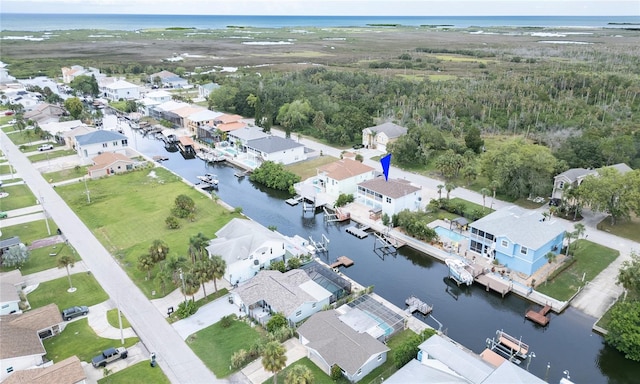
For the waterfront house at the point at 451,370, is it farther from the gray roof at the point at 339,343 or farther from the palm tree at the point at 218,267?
the palm tree at the point at 218,267

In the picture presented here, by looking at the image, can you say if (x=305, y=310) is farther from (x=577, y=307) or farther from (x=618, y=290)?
(x=618, y=290)

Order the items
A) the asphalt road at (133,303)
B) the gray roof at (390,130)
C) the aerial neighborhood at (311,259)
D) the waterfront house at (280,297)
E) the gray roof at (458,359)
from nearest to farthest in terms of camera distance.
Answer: the gray roof at (458,359)
the asphalt road at (133,303)
the aerial neighborhood at (311,259)
the waterfront house at (280,297)
the gray roof at (390,130)

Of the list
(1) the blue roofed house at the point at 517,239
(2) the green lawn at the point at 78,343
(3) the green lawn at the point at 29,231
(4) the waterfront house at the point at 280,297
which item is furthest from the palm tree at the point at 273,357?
(3) the green lawn at the point at 29,231

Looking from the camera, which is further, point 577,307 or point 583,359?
point 577,307

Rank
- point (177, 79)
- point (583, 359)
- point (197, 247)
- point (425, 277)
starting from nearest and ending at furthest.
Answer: point (583, 359)
point (197, 247)
point (425, 277)
point (177, 79)

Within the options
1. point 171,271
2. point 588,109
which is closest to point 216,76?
point 588,109

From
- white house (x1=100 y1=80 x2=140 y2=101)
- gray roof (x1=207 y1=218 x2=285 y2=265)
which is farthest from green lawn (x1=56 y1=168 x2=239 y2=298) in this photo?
white house (x1=100 y1=80 x2=140 y2=101)
